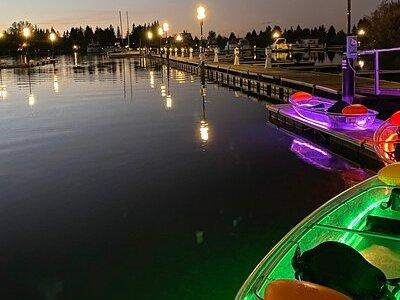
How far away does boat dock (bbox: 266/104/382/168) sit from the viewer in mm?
10055

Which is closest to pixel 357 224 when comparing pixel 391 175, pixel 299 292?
pixel 391 175

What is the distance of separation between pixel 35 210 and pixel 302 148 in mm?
6354

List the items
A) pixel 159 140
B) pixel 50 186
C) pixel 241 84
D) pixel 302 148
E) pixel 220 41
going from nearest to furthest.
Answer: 1. pixel 50 186
2. pixel 302 148
3. pixel 159 140
4. pixel 241 84
5. pixel 220 41

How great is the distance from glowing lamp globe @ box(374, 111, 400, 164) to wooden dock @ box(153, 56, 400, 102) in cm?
609

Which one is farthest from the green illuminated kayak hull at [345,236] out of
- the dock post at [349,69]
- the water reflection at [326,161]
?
the dock post at [349,69]

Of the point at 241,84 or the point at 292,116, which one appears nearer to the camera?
the point at 292,116

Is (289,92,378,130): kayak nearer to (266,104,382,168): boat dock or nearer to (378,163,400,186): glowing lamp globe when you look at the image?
(266,104,382,168): boat dock

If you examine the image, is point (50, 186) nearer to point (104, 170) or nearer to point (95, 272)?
point (104, 170)

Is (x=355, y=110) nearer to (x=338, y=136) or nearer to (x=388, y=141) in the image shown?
(x=338, y=136)

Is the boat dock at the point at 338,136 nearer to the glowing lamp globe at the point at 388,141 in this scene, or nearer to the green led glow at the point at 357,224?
the glowing lamp globe at the point at 388,141

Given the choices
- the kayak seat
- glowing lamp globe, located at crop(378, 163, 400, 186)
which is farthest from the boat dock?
the kayak seat

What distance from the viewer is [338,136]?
11.1 m

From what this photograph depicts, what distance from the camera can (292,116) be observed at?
1394 centimetres

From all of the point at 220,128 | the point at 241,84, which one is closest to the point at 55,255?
A: the point at 220,128
